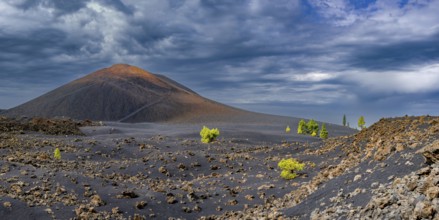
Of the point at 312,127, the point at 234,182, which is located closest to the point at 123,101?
the point at 312,127

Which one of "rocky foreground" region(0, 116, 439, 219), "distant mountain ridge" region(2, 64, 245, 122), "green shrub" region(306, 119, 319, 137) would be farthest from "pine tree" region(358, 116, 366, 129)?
"distant mountain ridge" region(2, 64, 245, 122)

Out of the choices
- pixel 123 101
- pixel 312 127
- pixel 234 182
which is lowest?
pixel 234 182

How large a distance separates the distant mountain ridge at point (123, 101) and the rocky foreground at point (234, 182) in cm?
8640

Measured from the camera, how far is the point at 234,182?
64.7ft

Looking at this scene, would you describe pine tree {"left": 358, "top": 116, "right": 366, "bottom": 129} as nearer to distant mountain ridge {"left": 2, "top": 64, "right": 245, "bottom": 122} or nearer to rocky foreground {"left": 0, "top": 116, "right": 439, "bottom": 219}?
rocky foreground {"left": 0, "top": 116, "right": 439, "bottom": 219}

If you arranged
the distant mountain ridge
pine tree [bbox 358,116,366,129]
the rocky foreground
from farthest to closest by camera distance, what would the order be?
the distant mountain ridge → pine tree [bbox 358,116,366,129] → the rocky foreground

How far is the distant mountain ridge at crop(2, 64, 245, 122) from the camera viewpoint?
393ft

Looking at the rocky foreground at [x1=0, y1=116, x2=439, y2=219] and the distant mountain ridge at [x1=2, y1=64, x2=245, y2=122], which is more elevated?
the distant mountain ridge at [x1=2, y1=64, x2=245, y2=122]

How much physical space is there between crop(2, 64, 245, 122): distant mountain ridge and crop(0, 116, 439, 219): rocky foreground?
283 ft

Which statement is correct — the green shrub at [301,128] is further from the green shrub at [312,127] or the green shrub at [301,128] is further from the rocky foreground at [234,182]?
the rocky foreground at [234,182]

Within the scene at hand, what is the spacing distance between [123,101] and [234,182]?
116 metres

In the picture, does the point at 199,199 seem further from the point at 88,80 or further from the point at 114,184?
the point at 88,80

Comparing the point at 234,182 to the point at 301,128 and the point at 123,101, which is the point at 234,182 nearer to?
the point at 301,128

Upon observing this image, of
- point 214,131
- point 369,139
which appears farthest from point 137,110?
point 369,139
